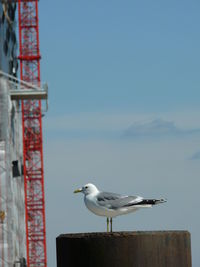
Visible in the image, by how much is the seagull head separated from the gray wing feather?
0.37 m

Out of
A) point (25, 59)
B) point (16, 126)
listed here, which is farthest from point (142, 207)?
point (25, 59)

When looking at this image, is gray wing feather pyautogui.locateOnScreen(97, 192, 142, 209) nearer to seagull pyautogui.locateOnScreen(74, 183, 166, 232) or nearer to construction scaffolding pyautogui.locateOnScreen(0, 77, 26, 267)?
seagull pyautogui.locateOnScreen(74, 183, 166, 232)

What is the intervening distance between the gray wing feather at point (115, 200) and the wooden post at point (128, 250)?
167 centimetres

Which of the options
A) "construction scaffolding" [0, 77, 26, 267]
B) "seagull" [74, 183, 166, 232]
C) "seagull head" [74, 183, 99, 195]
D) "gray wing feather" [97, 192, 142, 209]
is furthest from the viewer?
"construction scaffolding" [0, 77, 26, 267]

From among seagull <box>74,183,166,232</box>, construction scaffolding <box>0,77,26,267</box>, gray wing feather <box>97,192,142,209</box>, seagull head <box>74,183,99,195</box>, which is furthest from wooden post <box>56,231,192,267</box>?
construction scaffolding <box>0,77,26,267</box>

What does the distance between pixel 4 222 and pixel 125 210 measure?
56.9 m

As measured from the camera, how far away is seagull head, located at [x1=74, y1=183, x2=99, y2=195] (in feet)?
29.1

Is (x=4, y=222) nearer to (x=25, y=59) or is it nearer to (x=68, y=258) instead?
(x=25, y=59)

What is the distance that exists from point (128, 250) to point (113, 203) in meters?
2.11

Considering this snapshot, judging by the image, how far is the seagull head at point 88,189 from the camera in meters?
8.88

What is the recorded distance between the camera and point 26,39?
82812 millimetres

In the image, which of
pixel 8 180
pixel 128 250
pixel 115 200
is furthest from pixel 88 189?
pixel 8 180

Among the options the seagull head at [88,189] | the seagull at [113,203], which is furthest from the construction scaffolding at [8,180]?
the seagull at [113,203]

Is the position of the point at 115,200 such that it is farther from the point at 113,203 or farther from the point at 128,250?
the point at 128,250
